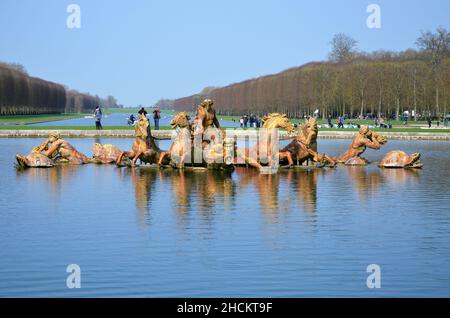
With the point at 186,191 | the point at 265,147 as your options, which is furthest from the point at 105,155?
the point at 186,191

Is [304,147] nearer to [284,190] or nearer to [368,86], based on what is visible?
[284,190]

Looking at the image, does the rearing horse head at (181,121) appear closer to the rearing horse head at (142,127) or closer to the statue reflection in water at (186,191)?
the rearing horse head at (142,127)

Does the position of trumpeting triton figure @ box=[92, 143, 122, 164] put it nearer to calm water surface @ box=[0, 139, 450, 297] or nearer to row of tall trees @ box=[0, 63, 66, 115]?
calm water surface @ box=[0, 139, 450, 297]

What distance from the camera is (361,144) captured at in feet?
87.0

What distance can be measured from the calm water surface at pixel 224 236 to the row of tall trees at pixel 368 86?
5595cm

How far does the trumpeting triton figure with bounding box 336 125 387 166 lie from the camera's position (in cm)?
2615

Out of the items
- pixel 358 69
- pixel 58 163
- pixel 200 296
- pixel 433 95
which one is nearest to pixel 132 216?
pixel 200 296

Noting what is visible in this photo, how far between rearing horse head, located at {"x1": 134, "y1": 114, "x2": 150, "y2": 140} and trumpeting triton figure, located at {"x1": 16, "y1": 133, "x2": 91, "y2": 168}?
2.70 metres

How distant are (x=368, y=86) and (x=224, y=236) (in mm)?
79263

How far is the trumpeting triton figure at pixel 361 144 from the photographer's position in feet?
85.8

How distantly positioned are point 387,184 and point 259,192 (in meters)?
3.70

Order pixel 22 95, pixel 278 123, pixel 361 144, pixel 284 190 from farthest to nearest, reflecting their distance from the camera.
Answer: pixel 22 95 < pixel 361 144 < pixel 278 123 < pixel 284 190

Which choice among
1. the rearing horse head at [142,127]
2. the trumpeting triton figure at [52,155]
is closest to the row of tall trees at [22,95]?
the trumpeting triton figure at [52,155]
